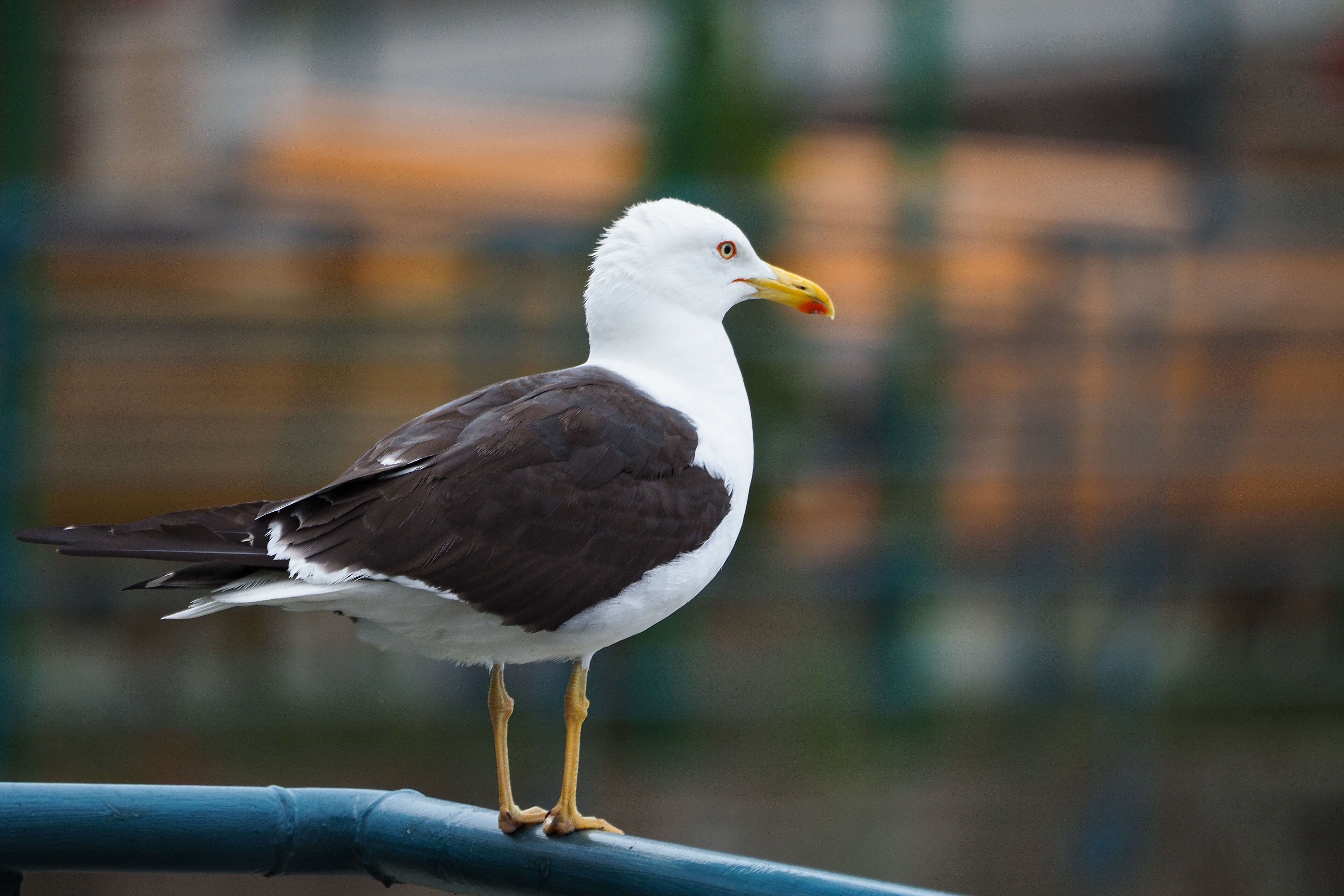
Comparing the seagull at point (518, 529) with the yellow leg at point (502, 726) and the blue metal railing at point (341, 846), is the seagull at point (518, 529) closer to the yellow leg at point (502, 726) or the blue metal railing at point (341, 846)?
the yellow leg at point (502, 726)

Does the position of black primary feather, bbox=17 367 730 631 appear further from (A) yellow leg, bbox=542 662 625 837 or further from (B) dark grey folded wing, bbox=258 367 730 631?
(A) yellow leg, bbox=542 662 625 837

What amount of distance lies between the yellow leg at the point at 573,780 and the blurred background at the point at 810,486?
10.2 ft

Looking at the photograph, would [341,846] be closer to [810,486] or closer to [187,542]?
[187,542]

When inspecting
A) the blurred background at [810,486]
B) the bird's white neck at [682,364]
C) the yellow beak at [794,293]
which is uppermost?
the yellow beak at [794,293]

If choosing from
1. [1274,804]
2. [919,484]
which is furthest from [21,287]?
[1274,804]

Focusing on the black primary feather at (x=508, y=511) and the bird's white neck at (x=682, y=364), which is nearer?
the black primary feather at (x=508, y=511)

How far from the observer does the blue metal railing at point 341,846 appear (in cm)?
168

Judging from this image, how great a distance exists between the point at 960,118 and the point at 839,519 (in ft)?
20.8

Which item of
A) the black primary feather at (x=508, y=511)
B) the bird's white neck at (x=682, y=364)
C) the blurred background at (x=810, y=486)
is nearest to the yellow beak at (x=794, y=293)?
the bird's white neck at (x=682, y=364)

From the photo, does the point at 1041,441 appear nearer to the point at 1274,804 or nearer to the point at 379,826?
the point at 1274,804

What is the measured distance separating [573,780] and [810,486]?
178 inches

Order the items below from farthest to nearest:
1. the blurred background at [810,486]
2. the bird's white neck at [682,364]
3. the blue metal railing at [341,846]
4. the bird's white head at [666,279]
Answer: the blurred background at [810,486] → the bird's white head at [666,279] → the bird's white neck at [682,364] → the blue metal railing at [341,846]

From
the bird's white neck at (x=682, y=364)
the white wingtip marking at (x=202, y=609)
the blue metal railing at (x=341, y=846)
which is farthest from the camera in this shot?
the bird's white neck at (x=682, y=364)

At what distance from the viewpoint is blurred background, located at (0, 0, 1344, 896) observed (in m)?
5.67
